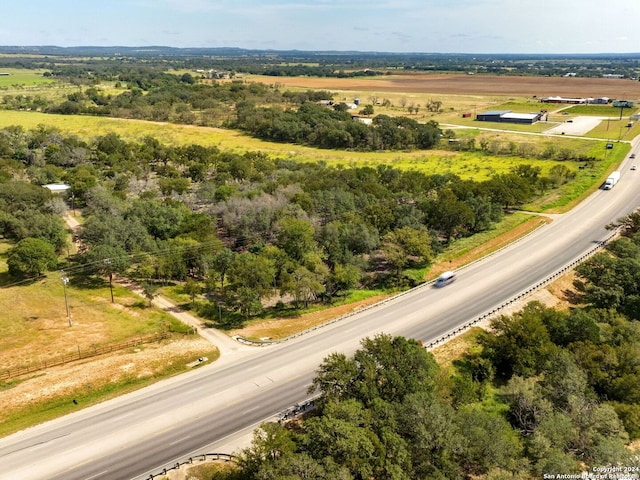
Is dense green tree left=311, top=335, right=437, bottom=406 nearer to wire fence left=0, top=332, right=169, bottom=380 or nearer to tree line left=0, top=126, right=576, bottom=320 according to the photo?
tree line left=0, top=126, right=576, bottom=320

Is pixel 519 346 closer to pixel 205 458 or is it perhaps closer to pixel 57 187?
pixel 205 458

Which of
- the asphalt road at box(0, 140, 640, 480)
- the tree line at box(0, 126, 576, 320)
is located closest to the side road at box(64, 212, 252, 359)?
the asphalt road at box(0, 140, 640, 480)

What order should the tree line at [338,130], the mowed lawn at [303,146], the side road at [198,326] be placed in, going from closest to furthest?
the side road at [198,326], the mowed lawn at [303,146], the tree line at [338,130]


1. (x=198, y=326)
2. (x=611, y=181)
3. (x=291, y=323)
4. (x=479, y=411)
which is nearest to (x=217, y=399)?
(x=198, y=326)

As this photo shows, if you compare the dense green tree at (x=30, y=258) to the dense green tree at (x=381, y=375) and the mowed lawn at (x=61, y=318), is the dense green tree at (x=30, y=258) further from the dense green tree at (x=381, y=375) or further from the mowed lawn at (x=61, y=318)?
the dense green tree at (x=381, y=375)

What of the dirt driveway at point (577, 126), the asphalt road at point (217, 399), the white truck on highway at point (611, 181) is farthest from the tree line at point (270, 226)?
the dirt driveway at point (577, 126)

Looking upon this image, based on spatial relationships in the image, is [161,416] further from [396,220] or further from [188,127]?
[188,127]

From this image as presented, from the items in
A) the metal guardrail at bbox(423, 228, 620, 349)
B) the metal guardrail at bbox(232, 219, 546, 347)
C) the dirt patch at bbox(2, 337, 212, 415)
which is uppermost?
the metal guardrail at bbox(423, 228, 620, 349)
